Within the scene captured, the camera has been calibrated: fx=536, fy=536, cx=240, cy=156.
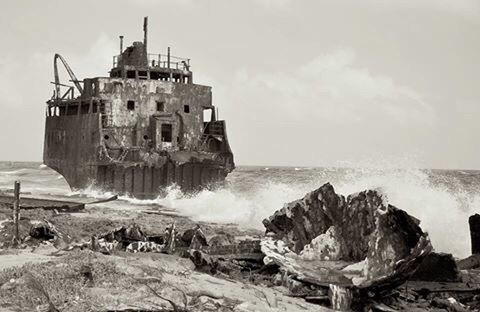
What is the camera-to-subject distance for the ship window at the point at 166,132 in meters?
29.5

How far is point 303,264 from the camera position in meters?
10.4

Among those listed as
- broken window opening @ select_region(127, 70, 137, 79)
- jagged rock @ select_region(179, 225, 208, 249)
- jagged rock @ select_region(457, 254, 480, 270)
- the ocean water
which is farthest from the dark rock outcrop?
broken window opening @ select_region(127, 70, 137, 79)

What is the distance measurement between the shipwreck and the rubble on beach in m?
14.4

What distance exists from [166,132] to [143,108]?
1.99m

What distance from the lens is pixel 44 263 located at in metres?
8.50

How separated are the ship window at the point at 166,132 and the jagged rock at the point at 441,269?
21.1 meters

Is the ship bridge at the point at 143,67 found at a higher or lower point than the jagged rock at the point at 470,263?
higher

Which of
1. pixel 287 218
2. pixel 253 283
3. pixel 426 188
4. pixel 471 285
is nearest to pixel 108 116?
pixel 426 188

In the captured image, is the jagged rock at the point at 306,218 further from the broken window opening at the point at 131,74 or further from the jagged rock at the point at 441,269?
the broken window opening at the point at 131,74

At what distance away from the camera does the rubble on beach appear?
26.0 ft

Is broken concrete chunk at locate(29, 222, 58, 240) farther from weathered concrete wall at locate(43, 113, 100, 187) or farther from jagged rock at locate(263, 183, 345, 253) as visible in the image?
weathered concrete wall at locate(43, 113, 100, 187)

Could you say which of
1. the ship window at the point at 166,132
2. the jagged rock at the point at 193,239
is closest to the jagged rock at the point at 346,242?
the jagged rock at the point at 193,239

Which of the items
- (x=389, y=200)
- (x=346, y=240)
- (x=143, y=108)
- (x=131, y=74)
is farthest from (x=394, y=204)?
(x=131, y=74)

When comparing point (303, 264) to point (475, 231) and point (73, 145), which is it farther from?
point (73, 145)
